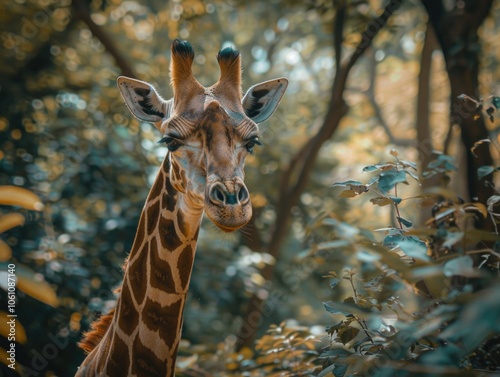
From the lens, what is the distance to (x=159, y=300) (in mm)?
3518

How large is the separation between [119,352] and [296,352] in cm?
133

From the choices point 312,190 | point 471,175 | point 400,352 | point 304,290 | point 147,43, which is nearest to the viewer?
point 400,352

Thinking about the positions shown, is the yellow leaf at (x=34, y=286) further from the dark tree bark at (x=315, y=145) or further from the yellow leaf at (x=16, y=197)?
the dark tree bark at (x=315, y=145)

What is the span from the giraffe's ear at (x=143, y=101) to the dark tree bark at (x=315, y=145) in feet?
11.7

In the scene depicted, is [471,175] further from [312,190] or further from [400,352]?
[312,190]

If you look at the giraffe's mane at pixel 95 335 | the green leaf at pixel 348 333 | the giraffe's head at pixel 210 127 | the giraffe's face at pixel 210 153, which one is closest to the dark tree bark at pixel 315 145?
the giraffe's head at pixel 210 127

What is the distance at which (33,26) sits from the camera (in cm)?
925

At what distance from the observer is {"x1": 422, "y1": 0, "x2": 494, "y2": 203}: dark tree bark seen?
4.62 metres

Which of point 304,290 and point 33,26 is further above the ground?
point 33,26

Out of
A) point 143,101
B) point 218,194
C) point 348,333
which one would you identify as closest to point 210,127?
point 218,194

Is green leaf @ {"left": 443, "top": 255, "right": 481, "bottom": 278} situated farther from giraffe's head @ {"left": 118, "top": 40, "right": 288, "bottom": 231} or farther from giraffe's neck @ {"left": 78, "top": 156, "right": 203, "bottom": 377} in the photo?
giraffe's neck @ {"left": 78, "top": 156, "right": 203, "bottom": 377}

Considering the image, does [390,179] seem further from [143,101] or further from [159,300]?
[143,101]

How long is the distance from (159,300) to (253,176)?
23.0 ft

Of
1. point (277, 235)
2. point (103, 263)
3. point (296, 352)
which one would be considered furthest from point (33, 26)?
point (296, 352)
